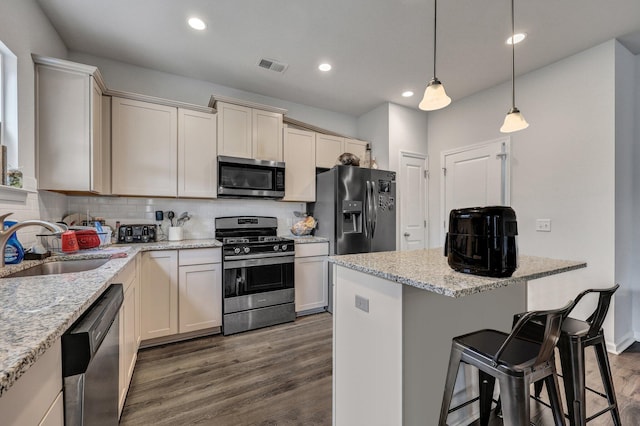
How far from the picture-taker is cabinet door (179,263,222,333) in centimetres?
261

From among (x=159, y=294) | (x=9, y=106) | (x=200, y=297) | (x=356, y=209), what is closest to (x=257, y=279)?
(x=200, y=297)

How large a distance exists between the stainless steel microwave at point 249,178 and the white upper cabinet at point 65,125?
110 cm

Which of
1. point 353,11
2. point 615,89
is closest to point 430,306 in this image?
point 353,11

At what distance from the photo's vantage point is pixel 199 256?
268 centimetres

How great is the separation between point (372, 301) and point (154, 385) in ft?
5.76

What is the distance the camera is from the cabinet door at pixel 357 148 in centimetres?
396

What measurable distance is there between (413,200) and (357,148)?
113 centimetres

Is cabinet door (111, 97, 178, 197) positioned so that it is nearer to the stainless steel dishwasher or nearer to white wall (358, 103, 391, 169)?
the stainless steel dishwasher

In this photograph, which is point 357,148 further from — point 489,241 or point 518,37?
point 489,241

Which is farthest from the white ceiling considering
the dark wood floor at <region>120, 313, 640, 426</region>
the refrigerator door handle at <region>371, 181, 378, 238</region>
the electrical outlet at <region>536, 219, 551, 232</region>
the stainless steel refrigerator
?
the dark wood floor at <region>120, 313, 640, 426</region>

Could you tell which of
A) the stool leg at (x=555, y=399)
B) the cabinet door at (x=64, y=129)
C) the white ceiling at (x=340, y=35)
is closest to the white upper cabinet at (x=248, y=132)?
the white ceiling at (x=340, y=35)

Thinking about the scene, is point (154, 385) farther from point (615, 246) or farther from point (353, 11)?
point (615, 246)

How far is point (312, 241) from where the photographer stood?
3.32 m

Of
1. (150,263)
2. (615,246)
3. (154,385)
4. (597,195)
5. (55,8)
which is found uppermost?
(55,8)
